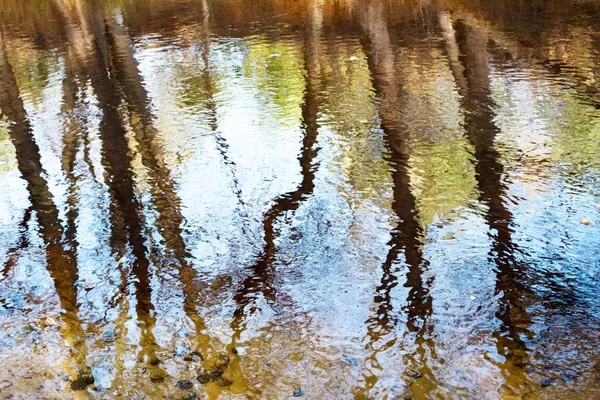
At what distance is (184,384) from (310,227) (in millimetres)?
1899

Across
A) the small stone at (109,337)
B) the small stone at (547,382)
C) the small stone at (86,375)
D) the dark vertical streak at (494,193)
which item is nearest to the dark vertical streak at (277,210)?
the small stone at (109,337)

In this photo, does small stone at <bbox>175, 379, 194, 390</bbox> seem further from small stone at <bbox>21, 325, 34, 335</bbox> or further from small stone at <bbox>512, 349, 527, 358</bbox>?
small stone at <bbox>512, 349, 527, 358</bbox>

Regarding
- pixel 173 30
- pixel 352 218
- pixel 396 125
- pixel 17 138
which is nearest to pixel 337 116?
pixel 396 125

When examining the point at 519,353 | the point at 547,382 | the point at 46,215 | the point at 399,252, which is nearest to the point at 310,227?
the point at 399,252

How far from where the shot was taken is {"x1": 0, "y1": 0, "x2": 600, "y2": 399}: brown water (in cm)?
349

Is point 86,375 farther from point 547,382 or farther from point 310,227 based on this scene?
point 547,382

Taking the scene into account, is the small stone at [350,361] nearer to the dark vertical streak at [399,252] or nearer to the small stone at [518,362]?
the dark vertical streak at [399,252]

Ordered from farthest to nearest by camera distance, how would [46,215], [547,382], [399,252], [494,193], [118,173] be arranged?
A: [118,173]
[46,215]
[494,193]
[399,252]
[547,382]

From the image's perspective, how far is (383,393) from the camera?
10.7ft

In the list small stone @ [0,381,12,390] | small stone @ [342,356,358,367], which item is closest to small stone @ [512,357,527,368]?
small stone @ [342,356,358,367]

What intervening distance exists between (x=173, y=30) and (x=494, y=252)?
35.3 ft

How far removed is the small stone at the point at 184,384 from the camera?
3.38 meters

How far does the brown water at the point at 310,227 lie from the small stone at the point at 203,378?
1 cm

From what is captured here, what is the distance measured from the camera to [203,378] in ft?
11.3
